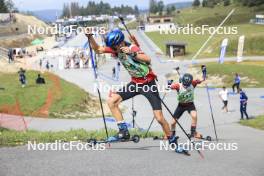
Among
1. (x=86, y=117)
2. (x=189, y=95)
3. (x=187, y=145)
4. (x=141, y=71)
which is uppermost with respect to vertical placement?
(x=141, y=71)

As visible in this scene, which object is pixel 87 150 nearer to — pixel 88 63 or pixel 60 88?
pixel 60 88

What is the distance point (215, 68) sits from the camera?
55.4m

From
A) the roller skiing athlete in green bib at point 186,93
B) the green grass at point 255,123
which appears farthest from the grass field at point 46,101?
the roller skiing athlete in green bib at point 186,93

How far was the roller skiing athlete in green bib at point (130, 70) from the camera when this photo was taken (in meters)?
10.1

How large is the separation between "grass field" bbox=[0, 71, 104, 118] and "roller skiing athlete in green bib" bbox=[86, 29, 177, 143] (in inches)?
858

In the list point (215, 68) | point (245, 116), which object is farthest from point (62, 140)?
point (215, 68)

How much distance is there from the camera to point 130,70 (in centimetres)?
1059

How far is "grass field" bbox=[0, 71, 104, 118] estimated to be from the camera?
32938 millimetres

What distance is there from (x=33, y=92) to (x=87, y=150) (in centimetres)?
2690

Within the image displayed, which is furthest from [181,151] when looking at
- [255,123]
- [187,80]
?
[255,123]

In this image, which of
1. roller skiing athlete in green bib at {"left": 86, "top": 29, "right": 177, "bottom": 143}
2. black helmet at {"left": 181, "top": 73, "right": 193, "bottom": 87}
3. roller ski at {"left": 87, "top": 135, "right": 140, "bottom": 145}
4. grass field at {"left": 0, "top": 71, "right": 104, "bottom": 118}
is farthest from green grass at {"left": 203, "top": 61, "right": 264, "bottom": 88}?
roller skiing athlete in green bib at {"left": 86, "top": 29, "right": 177, "bottom": 143}

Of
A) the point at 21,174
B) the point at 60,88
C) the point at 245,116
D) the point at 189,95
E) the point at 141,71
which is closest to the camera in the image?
the point at 21,174

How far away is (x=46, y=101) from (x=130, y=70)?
25.6 meters

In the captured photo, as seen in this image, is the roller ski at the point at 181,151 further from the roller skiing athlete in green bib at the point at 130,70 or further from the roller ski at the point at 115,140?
the roller ski at the point at 115,140
